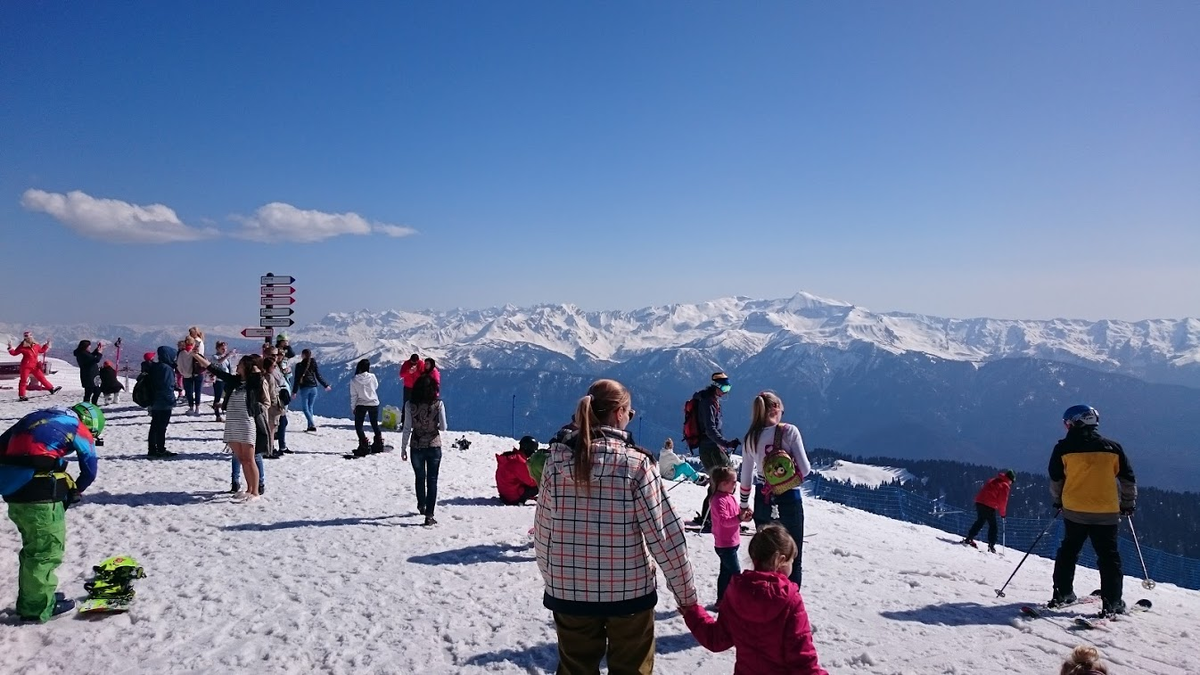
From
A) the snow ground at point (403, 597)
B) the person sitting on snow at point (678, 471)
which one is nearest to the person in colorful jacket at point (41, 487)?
the snow ground at point (403, 597)

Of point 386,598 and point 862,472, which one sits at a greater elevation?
point 386,598

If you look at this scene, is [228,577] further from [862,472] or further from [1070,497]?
[862,472]

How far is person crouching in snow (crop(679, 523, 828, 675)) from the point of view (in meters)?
3.82

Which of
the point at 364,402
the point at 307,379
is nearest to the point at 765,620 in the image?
the point at 364,402

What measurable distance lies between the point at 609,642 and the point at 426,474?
6.84 metres

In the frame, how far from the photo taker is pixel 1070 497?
24.8 ft

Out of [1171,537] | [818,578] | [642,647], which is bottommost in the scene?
[1171,537]

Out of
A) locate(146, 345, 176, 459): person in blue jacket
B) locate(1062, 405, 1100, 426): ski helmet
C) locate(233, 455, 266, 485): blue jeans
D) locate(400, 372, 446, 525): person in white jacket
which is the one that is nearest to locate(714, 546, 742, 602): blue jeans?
locate(1062, 405, 1100, 426): ski helmet

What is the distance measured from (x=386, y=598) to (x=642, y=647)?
14.6 feet

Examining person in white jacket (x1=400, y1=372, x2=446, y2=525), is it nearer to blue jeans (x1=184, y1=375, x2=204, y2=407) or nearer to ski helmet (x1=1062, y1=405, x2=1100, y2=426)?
ski helmet (x1=1062, y1=405, x2=1100, y2=426)

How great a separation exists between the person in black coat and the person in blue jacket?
7731 mm

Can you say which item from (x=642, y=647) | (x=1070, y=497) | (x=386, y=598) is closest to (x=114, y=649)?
(x=386, y=598)

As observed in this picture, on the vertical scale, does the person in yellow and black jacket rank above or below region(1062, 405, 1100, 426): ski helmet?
below

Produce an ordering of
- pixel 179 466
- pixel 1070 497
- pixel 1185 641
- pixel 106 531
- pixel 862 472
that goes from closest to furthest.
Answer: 1. pixel 1185 641
2. pixel 1070 497
3. pixel 106 531
4. pixel 179 466
5. pixel 862 472
